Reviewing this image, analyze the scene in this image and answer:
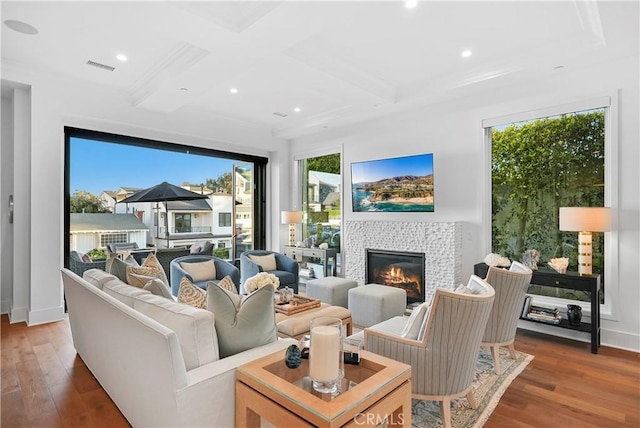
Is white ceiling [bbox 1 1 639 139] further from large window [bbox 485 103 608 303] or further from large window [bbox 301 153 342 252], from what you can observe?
large window [bbox 301 153 342 252]

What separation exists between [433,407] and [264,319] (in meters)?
1.36

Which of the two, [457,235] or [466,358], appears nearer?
[466,358]

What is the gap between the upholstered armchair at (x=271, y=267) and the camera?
16.7 ft

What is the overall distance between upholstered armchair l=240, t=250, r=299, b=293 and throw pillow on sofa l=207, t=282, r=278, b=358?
3.14m

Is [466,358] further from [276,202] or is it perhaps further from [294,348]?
[276,202]

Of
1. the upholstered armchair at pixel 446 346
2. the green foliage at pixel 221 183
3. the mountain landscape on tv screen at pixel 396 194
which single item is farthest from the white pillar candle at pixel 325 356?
the green foliage at pixel 221 183

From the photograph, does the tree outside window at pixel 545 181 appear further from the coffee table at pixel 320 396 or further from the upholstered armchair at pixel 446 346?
the coffee table at pixel 320 396

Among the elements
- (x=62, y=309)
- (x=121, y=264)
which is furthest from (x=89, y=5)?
(x=62, y=309)

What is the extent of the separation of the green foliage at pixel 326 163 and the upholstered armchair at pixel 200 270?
102 inches

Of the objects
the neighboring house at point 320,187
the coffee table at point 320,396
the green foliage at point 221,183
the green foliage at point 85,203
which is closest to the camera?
the coffee table at point 320,396

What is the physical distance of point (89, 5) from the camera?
9.23 ft

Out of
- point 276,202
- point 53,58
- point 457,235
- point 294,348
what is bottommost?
point 294,348

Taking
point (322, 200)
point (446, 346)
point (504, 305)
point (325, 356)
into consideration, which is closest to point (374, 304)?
point (504, 305)

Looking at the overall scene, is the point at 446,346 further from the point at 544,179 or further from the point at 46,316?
the point at 46,316
